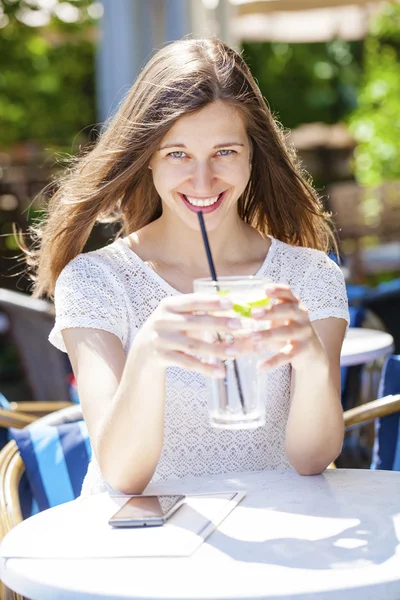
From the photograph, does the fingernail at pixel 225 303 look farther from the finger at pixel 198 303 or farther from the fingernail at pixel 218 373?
the fingernail at pixel 218 373

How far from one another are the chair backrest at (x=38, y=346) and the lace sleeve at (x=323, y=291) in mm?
1918

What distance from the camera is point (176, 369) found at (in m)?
2.00

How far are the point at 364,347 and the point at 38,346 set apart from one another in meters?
1.47

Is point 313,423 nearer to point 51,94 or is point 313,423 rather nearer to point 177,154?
point 177,154

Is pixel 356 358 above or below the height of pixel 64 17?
below

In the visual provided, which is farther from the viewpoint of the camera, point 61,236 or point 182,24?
point 182,24

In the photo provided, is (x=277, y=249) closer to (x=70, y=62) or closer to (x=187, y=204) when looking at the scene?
(x=187, y=204)

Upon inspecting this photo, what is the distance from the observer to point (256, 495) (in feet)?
5.37

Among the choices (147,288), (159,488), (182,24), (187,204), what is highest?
(182,24)

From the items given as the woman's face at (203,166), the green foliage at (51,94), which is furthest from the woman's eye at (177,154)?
the green foliage at (51,94)

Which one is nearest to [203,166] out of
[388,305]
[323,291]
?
[323,291]

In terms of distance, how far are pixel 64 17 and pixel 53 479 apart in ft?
21.9

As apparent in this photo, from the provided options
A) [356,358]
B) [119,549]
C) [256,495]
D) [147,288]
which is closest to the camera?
[119,549]

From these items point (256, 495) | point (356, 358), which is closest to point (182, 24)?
point (356, 358)
